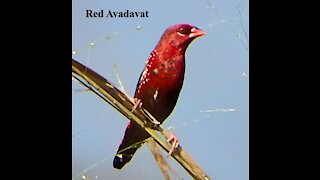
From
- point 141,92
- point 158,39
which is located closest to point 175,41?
point 158,39

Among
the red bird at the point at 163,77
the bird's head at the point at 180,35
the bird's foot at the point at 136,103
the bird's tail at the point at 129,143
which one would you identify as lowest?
the bird's tail at the point at 129,143

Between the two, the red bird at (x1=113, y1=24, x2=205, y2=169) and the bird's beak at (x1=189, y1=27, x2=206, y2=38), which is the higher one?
the bird's beak at (x1=189, y1=27, x2=206, y2=38)

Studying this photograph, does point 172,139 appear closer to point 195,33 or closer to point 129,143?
point 129,143

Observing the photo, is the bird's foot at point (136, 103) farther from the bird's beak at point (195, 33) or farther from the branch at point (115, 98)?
the bird's beak at point (195, 33)

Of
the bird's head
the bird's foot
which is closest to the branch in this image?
the bird's foot

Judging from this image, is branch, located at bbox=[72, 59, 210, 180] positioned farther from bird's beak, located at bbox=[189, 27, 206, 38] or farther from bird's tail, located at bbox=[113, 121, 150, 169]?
bird's beak, located at bbox=[189, 27, 206, 38]

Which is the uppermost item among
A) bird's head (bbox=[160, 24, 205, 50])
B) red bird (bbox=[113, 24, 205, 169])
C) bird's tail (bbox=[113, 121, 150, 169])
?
bird's head (bbox=[160, 24, 205, 50])

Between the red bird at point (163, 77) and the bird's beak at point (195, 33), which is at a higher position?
the bird's beak at point (195, 33)

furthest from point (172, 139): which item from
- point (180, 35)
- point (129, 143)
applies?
point (180, 35)

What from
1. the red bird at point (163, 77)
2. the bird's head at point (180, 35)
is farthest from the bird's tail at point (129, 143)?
the bird's head at point (180, 35)
